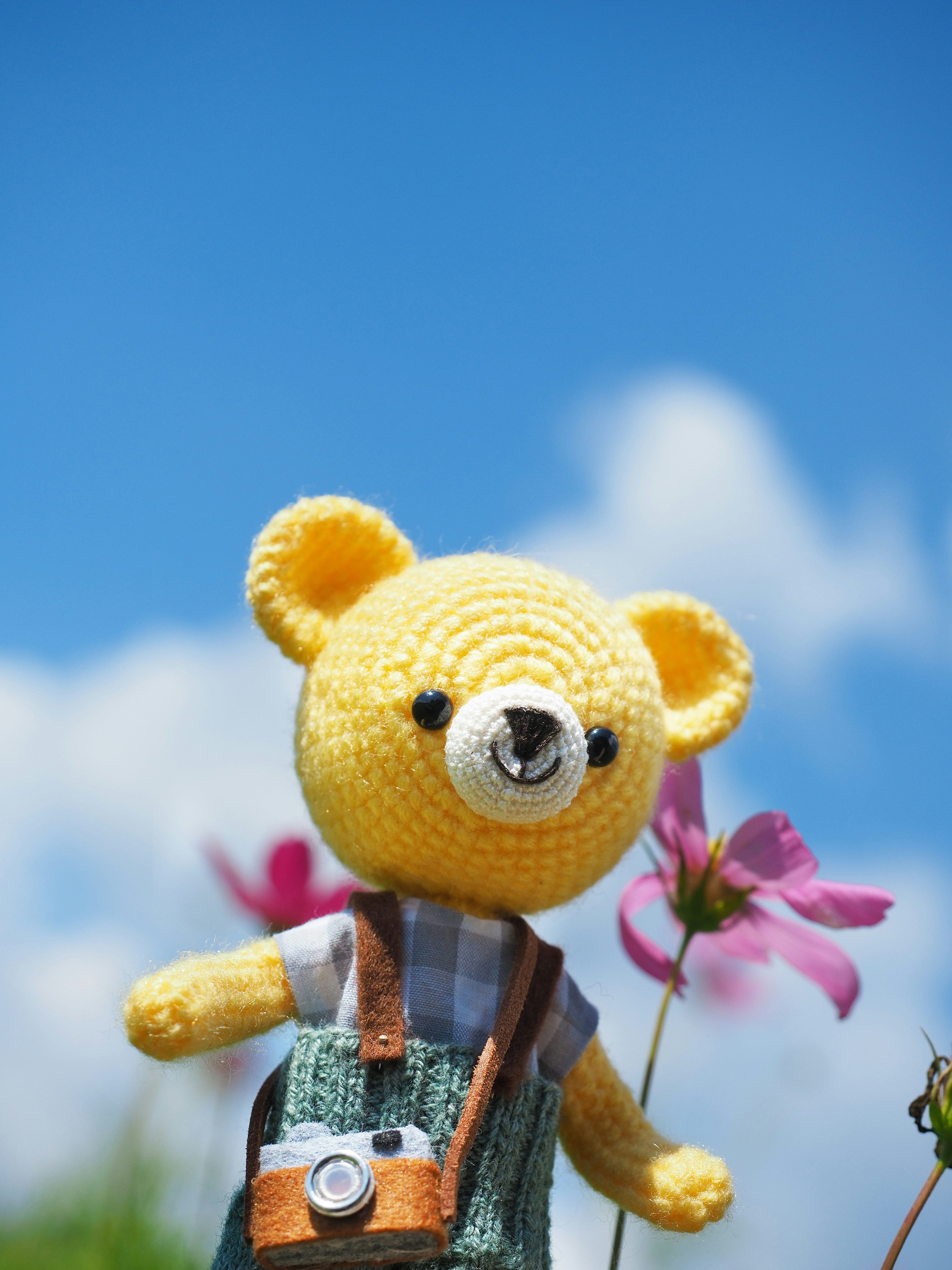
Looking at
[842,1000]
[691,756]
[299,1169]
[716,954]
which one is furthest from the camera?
[716,954]

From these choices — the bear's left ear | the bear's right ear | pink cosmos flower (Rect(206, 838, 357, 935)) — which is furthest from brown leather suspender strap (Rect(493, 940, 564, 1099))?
pink cosmos flower (Rect(206, 838, 357, 935))

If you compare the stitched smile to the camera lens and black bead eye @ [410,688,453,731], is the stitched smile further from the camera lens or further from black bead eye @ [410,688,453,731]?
the camera lens

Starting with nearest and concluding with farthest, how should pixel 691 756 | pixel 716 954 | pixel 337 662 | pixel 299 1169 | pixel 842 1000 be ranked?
pixel 299 1169, pixel 337 662, pixel 691 756, pixel 842 1000, pixel 716 954

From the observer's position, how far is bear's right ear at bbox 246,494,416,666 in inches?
42.3

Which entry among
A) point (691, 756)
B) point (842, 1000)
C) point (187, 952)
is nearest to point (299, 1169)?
point (187, 952)

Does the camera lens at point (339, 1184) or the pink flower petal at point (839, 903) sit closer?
the camera lens at point (339, 1184)

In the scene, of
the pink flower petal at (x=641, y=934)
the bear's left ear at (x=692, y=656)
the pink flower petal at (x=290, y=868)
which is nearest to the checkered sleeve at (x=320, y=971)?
the bear's left ear at (x=692, y=656)

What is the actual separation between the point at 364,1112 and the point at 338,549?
0.54 m

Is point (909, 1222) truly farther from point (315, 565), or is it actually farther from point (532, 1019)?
point (315, 565)

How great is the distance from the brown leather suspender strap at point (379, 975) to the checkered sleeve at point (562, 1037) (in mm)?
156

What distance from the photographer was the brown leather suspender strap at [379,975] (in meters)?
0.88

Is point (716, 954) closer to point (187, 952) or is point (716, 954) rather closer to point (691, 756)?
point (691, 756)

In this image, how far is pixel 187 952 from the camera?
913mm

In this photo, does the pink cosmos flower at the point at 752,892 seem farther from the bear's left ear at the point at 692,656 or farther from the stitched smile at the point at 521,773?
the stitched smile at the point at 521,773
